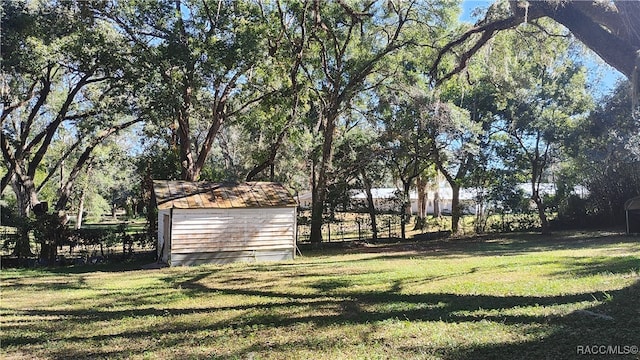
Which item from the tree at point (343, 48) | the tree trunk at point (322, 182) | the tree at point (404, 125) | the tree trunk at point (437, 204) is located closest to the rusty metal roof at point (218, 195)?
the tree trunk at point (322, 182)

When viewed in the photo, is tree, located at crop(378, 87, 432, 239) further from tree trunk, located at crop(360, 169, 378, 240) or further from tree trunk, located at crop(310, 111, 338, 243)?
tree trunk, located at crop(310, 111, 338, 243)

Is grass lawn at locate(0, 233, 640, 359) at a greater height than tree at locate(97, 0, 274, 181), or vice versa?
tree at locate(97, 0, 274, 181)

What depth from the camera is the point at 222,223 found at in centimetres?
1479

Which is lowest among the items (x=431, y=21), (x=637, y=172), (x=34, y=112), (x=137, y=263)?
(x=137, y=263)

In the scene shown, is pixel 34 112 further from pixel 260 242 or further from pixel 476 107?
pixel 476 107

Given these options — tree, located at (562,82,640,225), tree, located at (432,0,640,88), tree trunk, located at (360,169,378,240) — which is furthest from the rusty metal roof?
tree, located at (562,82,640,225)

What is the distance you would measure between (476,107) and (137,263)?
19.0 m

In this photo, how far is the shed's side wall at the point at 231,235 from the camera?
1429 cm

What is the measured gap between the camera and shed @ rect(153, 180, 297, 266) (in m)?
14.3

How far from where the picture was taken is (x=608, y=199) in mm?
23016

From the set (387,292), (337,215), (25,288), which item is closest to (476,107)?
(337,215)

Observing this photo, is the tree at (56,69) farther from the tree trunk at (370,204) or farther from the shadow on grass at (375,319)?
the tree trunk at (370,204)

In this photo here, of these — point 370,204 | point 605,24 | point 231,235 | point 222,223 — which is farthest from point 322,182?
point 605,24

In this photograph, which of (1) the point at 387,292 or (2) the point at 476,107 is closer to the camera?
(1) the point at 387,292
